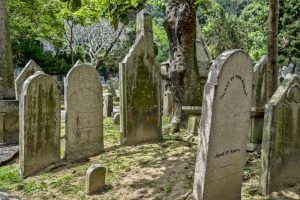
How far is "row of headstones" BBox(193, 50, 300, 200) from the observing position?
14.5ft

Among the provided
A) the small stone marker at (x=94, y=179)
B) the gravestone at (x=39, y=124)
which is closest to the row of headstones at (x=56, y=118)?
the gravestone at (x=39, y=124)

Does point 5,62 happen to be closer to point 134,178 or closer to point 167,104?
point 134,178

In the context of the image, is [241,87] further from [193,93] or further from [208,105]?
[193,93]

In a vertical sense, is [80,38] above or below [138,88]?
above

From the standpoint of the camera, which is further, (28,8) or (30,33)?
(30,33)

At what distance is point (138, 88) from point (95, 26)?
26.1m

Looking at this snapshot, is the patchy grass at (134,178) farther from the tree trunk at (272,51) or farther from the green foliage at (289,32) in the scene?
the green foliage at (289,32)

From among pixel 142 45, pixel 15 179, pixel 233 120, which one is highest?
pixel 142 45

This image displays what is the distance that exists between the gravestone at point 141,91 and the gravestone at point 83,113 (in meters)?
0.66

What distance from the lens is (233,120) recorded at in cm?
480

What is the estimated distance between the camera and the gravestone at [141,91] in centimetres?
814

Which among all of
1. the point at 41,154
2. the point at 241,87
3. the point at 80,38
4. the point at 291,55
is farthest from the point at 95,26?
the point at 241,87

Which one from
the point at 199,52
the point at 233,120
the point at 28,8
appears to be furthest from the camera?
the point at 28,8

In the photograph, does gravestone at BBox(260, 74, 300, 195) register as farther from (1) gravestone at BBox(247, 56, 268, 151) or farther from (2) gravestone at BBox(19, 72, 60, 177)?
(2) gravestone at BBox(19, 72, 60, 177)
